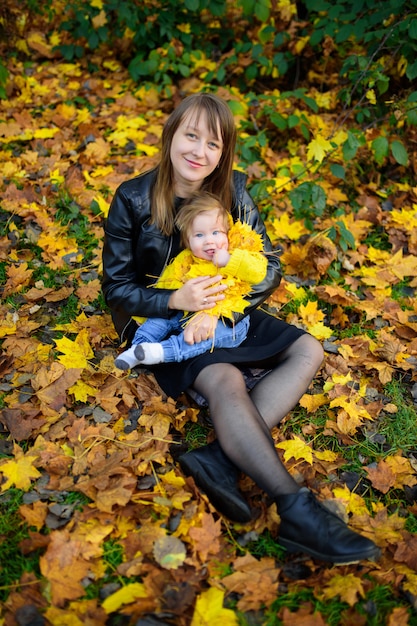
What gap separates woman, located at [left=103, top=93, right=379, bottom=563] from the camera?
220cm

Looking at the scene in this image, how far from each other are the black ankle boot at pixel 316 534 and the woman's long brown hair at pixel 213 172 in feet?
4.68

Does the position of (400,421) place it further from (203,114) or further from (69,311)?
(69,311)

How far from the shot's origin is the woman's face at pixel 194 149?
2.62m

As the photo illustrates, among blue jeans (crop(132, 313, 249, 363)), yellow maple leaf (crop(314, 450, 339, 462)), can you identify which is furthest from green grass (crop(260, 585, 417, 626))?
blue jeans (crop(132, 313, 249, 363))

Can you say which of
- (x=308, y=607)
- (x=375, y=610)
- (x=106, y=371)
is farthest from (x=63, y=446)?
(x=375, y=610)

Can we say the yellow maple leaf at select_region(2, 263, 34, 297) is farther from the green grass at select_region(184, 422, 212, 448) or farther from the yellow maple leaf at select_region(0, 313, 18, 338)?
the green grass at select_region(184, 422, 212, 448)

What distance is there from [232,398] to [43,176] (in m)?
2.81

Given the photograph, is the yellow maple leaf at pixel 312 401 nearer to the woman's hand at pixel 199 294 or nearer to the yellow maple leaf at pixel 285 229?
the woman's hand at pixel 199 294

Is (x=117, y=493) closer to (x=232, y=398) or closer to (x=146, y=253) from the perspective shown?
(x=232, y=398)

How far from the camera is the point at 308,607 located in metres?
2.02

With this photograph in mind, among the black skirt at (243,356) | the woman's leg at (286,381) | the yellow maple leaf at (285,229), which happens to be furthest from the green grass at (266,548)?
the yellow maple leaf at (285,229)

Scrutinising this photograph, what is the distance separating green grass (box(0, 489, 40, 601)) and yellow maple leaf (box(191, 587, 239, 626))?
61 cm

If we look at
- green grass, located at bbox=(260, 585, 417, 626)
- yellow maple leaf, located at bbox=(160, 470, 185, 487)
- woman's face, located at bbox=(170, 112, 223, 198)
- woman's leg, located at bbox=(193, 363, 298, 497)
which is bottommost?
green grass, located at bbox=(260, 585, 417, 626)

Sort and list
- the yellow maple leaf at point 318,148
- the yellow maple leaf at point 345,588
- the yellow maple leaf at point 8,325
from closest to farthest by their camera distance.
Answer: the yellow maple leaf at point 345,588
the yellow maple leaf at point 8,325
the yellow maple leaf at point 318,148
